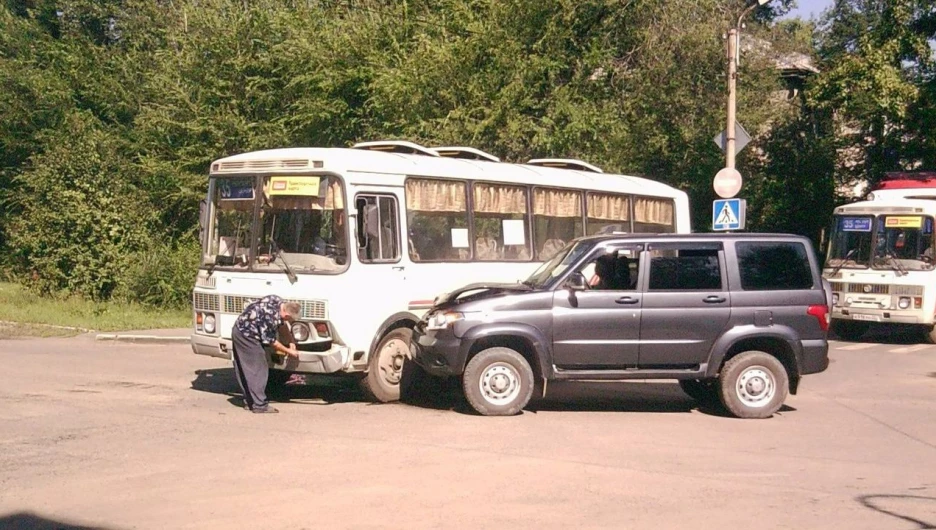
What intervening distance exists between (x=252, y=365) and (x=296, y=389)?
8.66 ft

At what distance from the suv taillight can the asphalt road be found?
1.14 m

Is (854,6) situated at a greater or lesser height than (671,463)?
greater

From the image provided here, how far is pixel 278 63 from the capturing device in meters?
28.0

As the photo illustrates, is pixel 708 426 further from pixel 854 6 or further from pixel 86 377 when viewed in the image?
pixel 854 6

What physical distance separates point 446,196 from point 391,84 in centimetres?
1075

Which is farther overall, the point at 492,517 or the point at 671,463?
the point at 671,463

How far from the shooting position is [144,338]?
20.8 m

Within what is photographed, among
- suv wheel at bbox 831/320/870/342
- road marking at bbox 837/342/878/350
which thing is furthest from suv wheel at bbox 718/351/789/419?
suv wheel at bbox 831/320/870/342

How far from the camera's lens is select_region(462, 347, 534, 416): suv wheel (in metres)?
12.0

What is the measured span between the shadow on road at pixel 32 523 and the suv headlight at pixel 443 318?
5398mm

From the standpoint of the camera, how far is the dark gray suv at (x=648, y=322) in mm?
12023

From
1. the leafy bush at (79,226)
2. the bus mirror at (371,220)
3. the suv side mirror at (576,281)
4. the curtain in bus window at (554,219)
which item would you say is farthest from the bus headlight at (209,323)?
the leafy bush at (79,226)

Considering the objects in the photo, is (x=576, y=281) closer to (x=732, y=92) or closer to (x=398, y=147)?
(x=398, y=147)

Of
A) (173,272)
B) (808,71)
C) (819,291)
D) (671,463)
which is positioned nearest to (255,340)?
(671,463)
